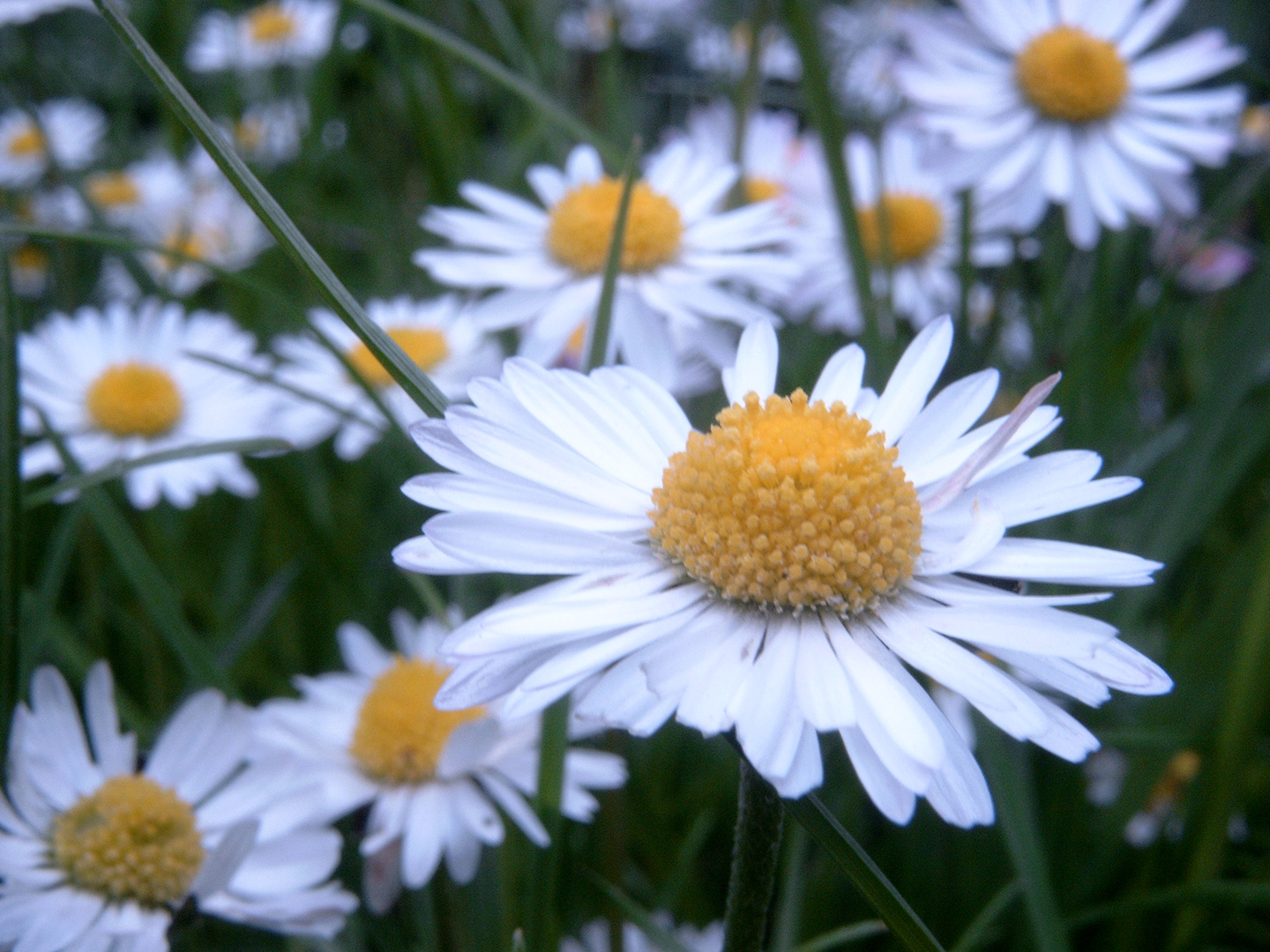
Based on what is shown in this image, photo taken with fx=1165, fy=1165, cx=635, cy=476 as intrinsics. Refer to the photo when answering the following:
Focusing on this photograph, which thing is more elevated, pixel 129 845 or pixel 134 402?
pixel 134 402

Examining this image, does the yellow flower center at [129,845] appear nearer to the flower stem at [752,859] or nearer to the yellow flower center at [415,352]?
the flower stem at [752,859]

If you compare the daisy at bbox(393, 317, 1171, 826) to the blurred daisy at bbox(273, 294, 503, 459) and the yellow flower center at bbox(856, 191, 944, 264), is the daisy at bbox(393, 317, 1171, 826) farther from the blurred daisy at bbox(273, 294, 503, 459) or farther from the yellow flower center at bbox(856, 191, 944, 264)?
the yellow flower center at bbox(856, 191, 944, 264)

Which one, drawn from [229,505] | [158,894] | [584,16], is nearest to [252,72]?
[584,16]

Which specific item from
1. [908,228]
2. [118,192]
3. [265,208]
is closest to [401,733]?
[265,208]

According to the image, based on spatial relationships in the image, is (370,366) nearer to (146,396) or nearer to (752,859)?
(146,396)

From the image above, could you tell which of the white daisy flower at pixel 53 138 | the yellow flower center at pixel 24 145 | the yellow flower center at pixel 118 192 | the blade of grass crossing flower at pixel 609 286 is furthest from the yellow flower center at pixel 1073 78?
the yellow flower center at pixel 24 145

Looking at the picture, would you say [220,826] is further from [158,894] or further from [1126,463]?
[1126,463]
